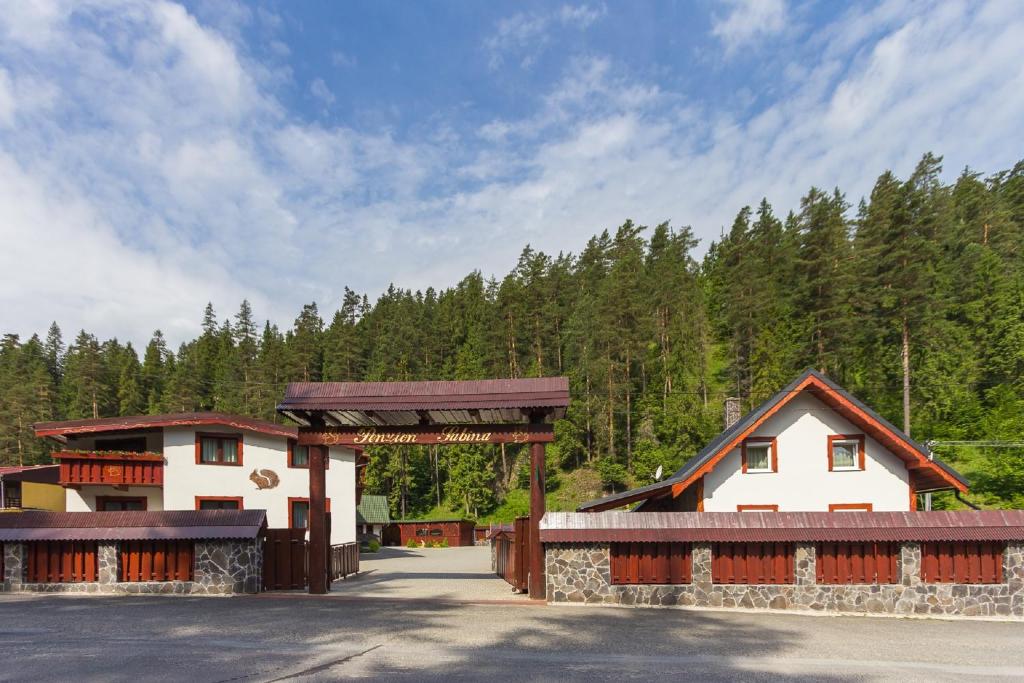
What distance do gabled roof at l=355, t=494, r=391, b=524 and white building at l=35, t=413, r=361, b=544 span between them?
19095 mm

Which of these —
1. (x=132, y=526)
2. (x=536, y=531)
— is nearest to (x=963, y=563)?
(x=536, y=531)

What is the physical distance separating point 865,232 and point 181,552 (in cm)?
5510

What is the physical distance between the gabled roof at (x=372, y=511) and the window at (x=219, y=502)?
66.2 ft

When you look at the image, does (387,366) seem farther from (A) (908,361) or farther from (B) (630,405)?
(A) (908,361)

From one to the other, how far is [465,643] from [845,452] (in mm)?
15805

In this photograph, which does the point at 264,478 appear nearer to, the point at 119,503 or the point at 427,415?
the point at 119,503

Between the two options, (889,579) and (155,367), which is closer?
(889,579)

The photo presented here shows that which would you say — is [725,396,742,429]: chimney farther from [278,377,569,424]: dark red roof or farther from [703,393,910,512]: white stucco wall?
[278,377,569,424]: dark red roof

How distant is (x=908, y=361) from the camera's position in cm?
4697

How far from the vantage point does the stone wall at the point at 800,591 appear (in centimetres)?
1530

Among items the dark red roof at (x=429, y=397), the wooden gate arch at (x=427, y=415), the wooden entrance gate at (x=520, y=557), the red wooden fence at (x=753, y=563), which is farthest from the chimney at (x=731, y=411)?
the dark red roof at (x=429, y=397)

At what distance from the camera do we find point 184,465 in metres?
28.3

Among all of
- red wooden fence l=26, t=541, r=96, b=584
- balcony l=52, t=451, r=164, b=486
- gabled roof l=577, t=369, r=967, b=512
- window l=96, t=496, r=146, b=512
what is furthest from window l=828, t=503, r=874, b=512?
window l=96, t=496, r=146, b=512

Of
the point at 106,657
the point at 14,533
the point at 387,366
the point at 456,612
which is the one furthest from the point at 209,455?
the point at 387,366
